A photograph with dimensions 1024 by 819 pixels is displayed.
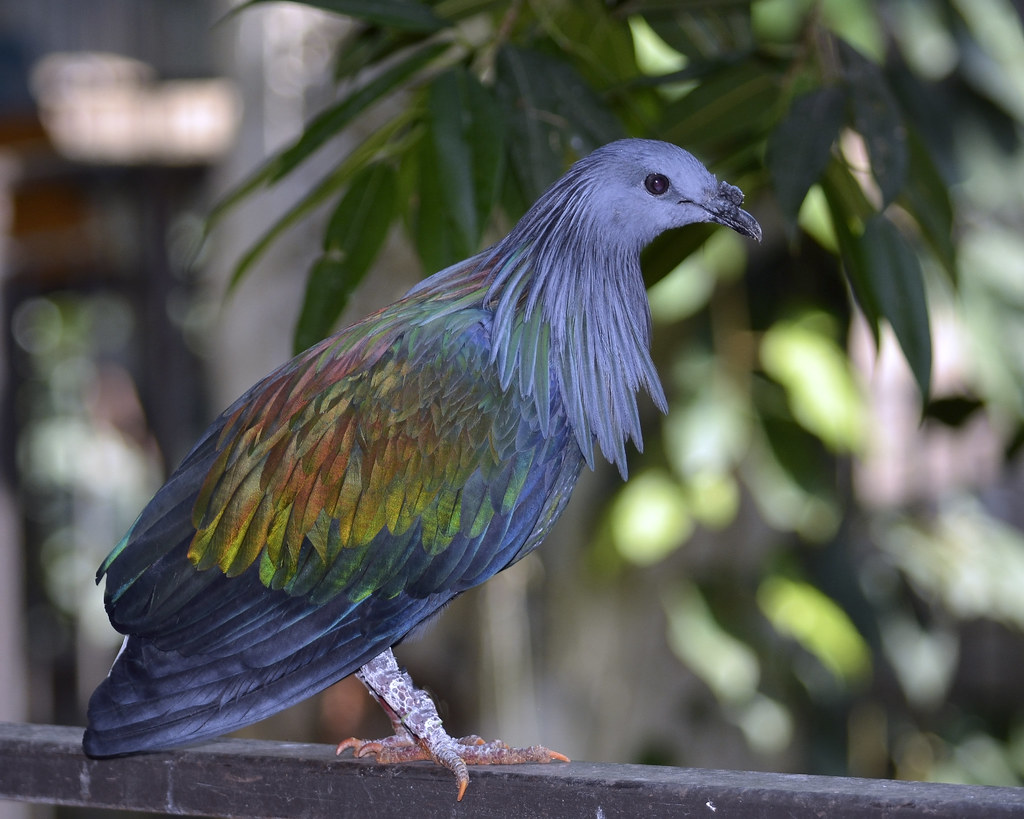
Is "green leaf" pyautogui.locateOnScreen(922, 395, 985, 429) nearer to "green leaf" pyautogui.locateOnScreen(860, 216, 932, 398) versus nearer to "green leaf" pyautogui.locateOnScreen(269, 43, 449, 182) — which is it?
"green leaf" pyautogui.locateOnScreen(860, 216, 932, 398)

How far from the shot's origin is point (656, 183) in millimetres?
1091

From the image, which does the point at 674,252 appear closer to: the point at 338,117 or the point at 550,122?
the point at 550,122

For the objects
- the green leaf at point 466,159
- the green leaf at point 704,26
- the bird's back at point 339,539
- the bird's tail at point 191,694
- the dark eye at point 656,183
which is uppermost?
the green leaf at point 704,26

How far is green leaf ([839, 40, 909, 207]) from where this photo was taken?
46.2 inches

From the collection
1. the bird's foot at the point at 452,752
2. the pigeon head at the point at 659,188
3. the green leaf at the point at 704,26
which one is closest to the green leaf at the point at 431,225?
the pigeon head at the point at 659,188

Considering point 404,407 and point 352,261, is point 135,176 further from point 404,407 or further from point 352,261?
point 404,407

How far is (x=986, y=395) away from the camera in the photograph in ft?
6.95

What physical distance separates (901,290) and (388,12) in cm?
60

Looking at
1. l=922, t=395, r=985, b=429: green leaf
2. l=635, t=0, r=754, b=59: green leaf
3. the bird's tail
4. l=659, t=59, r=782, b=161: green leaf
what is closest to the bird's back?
the bird's tail

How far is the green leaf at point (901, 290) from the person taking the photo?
1206 millimetres

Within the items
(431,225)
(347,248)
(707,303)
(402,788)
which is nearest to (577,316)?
(431,225)

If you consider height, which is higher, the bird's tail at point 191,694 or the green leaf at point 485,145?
the green leaf at point 485,145

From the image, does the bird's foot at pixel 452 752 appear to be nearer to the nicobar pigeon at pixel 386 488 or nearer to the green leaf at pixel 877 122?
the nicobar pigeon at pixel 386 488

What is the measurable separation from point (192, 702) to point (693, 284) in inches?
47.8
